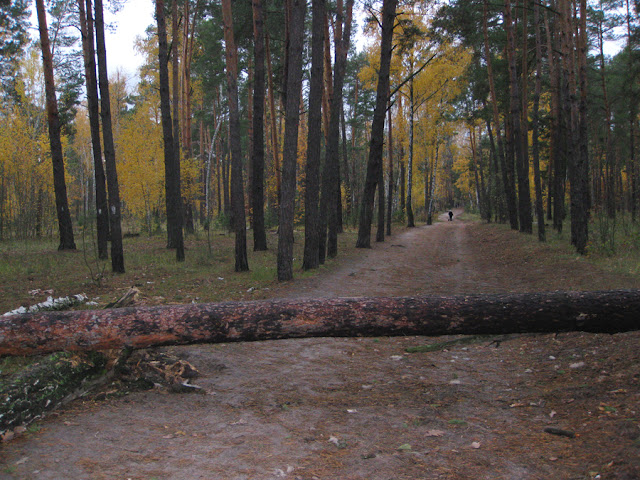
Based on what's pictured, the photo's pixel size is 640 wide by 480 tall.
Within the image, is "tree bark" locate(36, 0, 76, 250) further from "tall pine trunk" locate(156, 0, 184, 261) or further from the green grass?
"tall pine trunk" locate(156, 0, 184, 261)

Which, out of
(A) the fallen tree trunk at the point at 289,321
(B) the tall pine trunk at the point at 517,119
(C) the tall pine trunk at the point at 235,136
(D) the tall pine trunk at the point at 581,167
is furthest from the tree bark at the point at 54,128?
(B) the tall pine trunk at the point at 517,119

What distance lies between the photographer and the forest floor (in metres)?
3.17

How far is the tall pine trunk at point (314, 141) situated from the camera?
11.6 m

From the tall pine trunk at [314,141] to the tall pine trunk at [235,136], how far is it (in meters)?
1.73

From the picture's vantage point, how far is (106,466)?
10.3ft

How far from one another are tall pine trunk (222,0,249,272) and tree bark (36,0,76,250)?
8.12 m

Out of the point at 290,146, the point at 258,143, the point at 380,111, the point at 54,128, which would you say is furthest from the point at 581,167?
the point at 54,128

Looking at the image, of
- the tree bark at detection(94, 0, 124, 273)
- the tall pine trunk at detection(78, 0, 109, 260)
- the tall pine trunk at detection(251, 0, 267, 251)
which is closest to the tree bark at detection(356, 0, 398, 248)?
the tall pine trunk at detection(251, 0, 267, 251)

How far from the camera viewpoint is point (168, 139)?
15008 millimetres

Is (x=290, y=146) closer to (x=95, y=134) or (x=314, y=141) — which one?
(x=314, y=141)

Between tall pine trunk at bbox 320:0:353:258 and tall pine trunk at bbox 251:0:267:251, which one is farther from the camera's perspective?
tall pine trunk at bbox 251:0:267:251

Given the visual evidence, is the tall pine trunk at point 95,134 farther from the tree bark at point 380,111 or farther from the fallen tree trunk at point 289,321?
the fallen tree trunk at point 289,321

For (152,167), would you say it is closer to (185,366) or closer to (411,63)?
(411,63)

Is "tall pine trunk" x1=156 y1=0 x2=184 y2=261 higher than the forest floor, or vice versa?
"tall pine trunk" x1=156 y1=0 x2=184 y2=261
